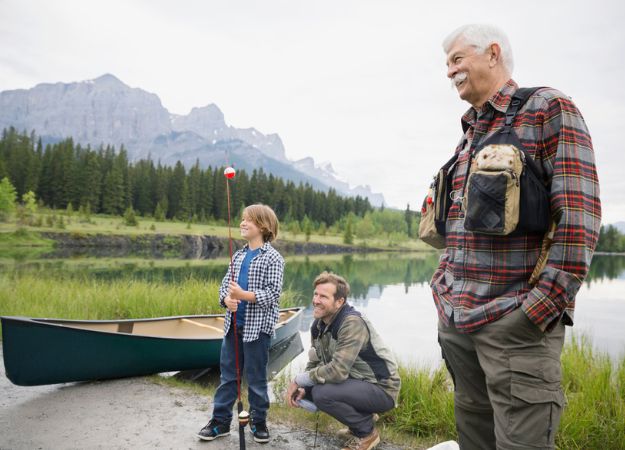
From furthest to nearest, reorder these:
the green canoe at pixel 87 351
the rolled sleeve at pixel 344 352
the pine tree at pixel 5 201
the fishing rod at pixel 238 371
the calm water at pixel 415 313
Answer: the pine tree at pixel 5 201
the calm water at pixel 415 313
the green canoe at pixel 87 351
the rolled sleeve at pixel 344 352
the fishing rod at pixel 238 371

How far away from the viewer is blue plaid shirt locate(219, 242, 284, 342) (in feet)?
11.8

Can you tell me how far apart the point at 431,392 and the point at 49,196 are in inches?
2833

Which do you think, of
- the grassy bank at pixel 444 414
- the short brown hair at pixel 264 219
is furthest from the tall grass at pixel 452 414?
the short brown hair at pixel 264 219

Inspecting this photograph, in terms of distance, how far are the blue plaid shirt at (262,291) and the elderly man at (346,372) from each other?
37 cm

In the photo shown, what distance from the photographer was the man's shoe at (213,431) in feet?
11.7

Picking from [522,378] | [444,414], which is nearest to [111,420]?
[444,414]

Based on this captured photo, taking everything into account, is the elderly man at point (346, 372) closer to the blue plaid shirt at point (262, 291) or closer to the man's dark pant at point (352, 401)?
the man's dark pant at point (352, 401)

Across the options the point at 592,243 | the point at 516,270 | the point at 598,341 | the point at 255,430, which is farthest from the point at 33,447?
the point at 598,341

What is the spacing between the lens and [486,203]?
1725 millimetres

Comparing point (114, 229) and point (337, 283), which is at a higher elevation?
point (337, 283)

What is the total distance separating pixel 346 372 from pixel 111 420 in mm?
2359

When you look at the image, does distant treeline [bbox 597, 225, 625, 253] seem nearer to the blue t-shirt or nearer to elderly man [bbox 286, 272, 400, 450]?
elderly man [bbox 286, 272, 400, 450]

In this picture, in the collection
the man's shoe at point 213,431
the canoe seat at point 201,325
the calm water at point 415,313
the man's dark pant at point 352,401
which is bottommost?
the calm water at point 415,313

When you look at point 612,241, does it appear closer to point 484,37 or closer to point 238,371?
point 238,371
